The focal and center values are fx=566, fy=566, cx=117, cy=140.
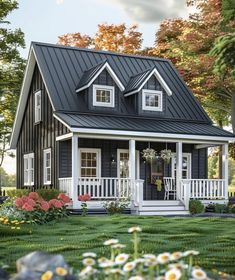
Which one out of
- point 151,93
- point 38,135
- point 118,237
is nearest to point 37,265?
point 118,237

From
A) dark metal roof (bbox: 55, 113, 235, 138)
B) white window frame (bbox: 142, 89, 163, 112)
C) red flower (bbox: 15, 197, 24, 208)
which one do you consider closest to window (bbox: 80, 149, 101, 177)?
dark metal roof (bbox: 55, 113, 235, 138)

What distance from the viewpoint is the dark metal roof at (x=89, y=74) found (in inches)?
907

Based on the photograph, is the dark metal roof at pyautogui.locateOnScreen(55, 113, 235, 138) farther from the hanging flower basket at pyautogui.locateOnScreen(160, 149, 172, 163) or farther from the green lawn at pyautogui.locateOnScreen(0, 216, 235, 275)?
the green lawn at pyautogui.locateOnScreen(0, 216, 235, 275)

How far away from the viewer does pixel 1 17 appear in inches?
1293

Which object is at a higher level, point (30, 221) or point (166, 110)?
point (166, 110)

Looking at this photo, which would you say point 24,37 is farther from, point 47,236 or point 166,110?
point 47,236

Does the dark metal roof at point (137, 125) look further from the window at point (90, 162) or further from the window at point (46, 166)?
the window at point (46, 166)

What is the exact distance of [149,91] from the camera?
2452 cm

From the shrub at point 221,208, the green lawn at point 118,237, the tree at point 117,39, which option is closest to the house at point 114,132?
the shrub at point 221,208

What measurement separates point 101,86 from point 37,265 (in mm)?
18607

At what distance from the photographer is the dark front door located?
2455cm

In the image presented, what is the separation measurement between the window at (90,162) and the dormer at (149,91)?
2.77 metres

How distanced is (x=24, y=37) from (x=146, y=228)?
870 inches

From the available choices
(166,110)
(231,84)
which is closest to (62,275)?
(166,110)
